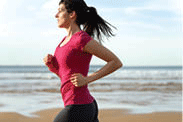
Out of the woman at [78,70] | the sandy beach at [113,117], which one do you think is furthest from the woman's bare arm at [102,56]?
the sandy beach at [113,117]

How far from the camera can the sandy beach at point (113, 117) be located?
706 cm

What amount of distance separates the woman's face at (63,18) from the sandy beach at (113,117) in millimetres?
4956

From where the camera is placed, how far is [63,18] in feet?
7.58

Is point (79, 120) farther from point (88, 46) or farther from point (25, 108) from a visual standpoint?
point (25, 108)

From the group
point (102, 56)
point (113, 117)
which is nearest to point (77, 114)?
point (102, 56)

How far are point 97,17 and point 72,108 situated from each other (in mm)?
751

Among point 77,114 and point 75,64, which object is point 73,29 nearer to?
point 75,64

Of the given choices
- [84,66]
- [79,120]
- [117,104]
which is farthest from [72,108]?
[117,104]

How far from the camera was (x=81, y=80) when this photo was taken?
6.80 feet

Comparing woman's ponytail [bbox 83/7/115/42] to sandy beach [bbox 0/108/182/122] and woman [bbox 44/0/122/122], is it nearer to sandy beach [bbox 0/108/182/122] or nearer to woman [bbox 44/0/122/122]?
woman [bbox 44/0/122/122]

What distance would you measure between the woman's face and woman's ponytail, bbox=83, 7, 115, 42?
0.53ft

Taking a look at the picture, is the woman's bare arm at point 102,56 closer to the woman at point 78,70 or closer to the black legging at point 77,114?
the woman at point 78,70

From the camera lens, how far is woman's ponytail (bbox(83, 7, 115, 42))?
2.37 m

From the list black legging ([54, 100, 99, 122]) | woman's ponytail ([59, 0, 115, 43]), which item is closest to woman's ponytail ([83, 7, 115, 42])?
woman's ponytail ([59, 0, 115, 43])
